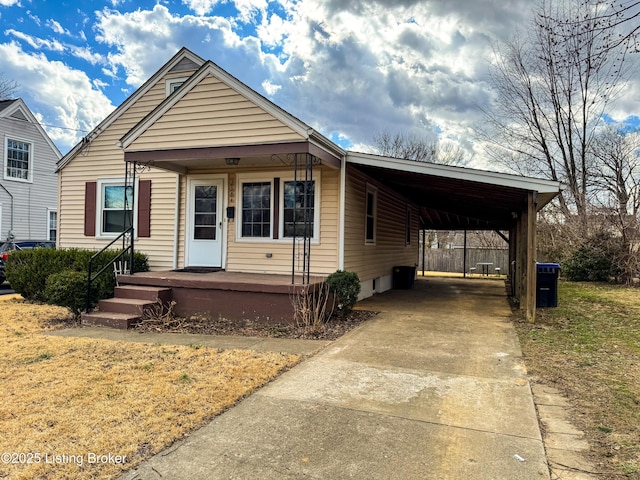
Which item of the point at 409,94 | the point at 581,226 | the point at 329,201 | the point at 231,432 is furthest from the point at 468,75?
the point at 231,432

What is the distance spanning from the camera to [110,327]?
7.05 meters

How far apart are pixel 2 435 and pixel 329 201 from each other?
6.58 metres

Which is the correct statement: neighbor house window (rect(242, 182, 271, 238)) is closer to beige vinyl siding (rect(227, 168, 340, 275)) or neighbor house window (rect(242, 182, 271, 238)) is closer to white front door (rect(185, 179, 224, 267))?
beige vinyl siding (rect(227, 168, 340, 275))

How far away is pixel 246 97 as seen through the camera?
304 inches


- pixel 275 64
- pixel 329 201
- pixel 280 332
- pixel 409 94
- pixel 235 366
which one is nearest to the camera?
pixel 235 366

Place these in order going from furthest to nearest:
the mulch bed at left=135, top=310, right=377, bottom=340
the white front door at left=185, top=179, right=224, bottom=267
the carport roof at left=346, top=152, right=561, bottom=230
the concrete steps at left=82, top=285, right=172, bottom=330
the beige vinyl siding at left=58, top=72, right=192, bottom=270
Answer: the beige vinyl siding at left=58, top=72, right=192, bottom=270, the white front door at left=185, top=179, right=224, bottom=267, the carport roof at left=346, top=152, right=561, bottom=230, the concrete steps at left=82, top=285, right=172, bottom=330, the mulch bed at left=135, top=310, right=377, bottom=340

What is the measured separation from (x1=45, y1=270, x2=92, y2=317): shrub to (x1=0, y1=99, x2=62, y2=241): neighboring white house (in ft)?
39.0

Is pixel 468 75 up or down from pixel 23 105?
up

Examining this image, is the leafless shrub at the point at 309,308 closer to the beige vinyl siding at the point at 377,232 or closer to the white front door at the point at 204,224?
the beige vinyl siding at the point at 377,232

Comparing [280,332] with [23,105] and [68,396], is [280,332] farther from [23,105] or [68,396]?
[23,105]

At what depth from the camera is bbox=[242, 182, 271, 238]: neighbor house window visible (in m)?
9.27

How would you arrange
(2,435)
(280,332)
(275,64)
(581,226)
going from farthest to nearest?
(275,64), (581,226), (280,332), (2,435)

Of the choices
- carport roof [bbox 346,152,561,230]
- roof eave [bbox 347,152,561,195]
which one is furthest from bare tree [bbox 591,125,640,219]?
roof eave [bbox 347,152,561,195]

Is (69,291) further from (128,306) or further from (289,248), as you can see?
(289,248)
